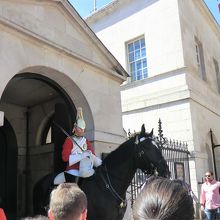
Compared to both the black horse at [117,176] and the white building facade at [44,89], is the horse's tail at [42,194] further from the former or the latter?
the white building facade at [44,89]

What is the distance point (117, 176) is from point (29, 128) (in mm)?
4819

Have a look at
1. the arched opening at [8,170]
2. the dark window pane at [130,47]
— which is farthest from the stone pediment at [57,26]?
the dark window pane at [130,47]

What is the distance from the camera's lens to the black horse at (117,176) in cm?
571

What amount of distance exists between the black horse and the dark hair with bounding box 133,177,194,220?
4.35m

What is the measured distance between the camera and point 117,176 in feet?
19.6

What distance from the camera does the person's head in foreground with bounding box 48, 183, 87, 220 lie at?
2.11 meters

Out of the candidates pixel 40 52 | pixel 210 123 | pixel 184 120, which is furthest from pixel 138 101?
pixel 40 52

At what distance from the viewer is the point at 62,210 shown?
2.11 meters

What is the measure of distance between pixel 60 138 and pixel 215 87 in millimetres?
12555

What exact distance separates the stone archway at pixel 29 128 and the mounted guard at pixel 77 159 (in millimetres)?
2946

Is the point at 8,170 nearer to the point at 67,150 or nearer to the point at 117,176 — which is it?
the point at 67,150

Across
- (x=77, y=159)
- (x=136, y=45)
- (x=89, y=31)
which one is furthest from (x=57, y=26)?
(x=136, y=45)

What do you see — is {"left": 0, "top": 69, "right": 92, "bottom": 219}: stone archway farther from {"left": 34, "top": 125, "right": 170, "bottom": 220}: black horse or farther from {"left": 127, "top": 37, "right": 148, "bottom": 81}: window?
{"left": 127, "top": 37, "right": 148, "bottom": 81}: window

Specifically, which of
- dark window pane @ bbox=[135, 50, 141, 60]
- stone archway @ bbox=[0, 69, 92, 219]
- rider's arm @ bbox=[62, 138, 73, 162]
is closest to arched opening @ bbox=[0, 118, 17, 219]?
stone archway @ bbox=[0, 69, 92, 219]
